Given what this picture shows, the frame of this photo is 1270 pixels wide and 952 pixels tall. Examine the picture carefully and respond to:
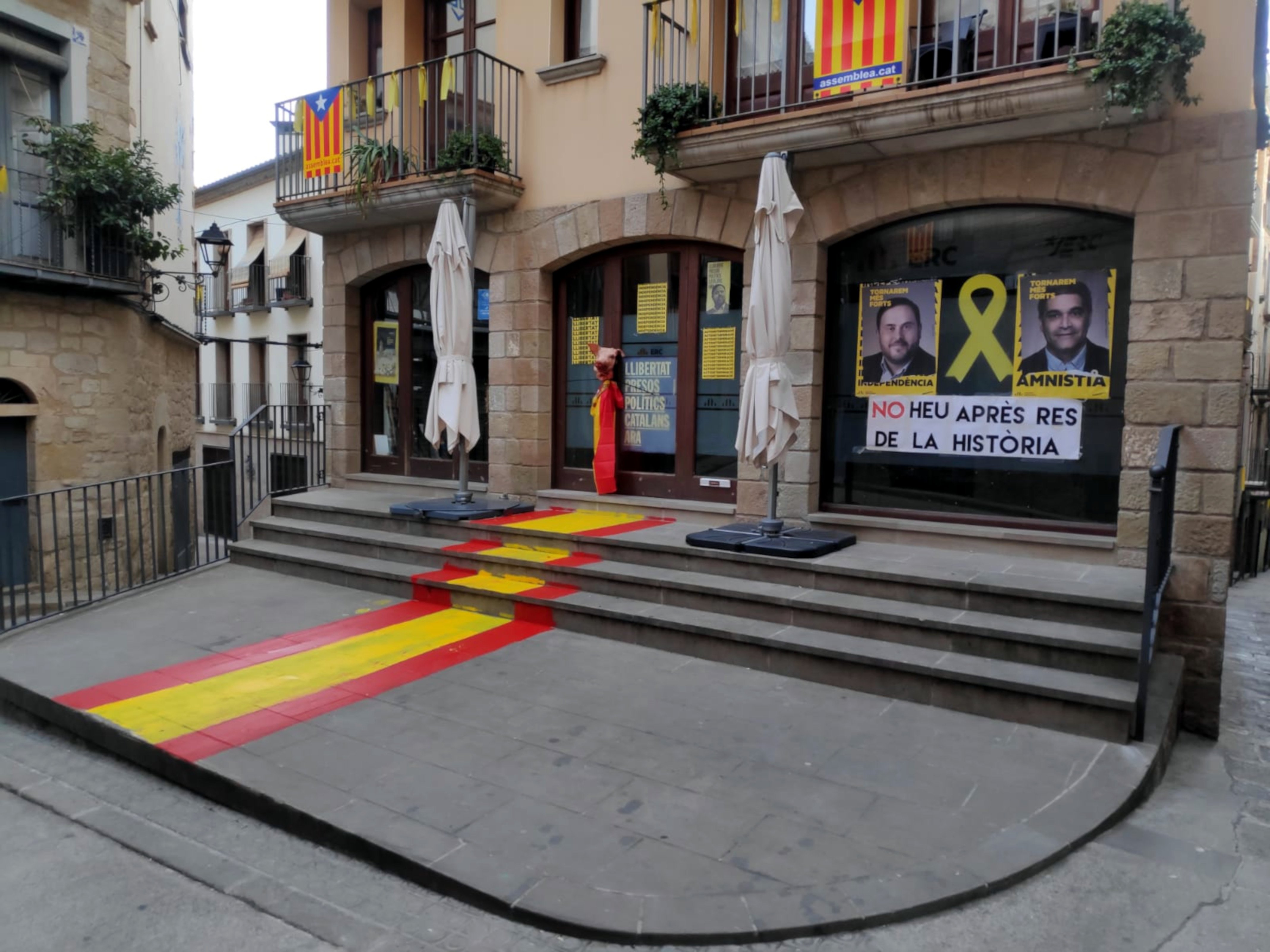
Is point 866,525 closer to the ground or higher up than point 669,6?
closer to the ground

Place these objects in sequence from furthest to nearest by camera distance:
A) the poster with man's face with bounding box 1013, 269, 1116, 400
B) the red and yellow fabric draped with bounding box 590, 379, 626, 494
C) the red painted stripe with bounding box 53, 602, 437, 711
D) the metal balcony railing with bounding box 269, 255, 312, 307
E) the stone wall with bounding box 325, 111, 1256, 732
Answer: the metal balcony railing with bounding box 269, 255, 312, 307, the red and yellow fabric draped with bounding box 590, 379, 626, 494, the poster with man's face with bounding box 1013, 269, 1116, 400, the stone wall with bounding box 325, 111, 1256, 732, the red painted stripe with bounding box 53, 602, 437, 711

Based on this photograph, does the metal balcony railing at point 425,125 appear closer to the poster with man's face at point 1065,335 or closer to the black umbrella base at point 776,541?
the black umbrella base at point 776,541

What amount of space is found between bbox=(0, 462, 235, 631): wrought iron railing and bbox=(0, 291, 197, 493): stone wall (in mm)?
419

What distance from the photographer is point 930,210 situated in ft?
22.7

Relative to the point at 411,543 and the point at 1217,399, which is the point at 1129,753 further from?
the point at 411,543

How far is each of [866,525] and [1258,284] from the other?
1578cm

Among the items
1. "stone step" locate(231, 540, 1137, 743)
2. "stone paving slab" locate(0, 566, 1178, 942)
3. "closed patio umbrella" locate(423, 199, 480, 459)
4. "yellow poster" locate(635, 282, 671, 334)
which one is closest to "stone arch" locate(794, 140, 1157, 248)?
"yellow poster" locate(635, 282, 671, 334)

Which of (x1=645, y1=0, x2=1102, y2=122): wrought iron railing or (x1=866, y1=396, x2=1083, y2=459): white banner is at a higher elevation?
(x1=645, y1=0, x2=1102, y2=122): wrought iron railing

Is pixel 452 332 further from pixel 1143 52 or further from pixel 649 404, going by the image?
pixel 1143 52

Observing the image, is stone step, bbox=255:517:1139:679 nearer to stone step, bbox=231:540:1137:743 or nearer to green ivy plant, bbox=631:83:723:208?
stone step, bbox=231:540:1137:743

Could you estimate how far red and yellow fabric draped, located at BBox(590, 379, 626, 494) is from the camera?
28.9 ft

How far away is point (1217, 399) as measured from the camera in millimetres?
→ 5742

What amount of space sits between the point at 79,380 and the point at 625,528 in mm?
7304

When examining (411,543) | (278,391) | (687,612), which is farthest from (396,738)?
(278,391)
